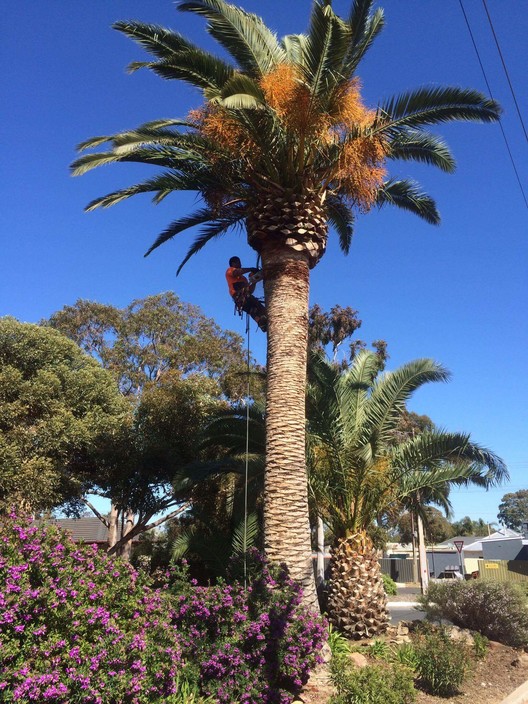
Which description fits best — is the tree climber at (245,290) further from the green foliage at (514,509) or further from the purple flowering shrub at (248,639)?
the green foliage at (514,509)

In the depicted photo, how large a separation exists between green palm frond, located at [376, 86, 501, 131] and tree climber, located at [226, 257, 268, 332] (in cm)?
328

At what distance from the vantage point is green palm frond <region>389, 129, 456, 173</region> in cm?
1027

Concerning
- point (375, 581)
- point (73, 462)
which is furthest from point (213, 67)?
point (73, 462)

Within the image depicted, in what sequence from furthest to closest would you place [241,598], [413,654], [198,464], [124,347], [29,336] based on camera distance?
[124,347] < [29,336] < [198,464] < [413,654] < [241,598]

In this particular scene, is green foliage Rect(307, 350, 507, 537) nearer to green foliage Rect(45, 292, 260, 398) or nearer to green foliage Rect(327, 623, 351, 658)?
green foliage Rect(327, 623, 351, 658)

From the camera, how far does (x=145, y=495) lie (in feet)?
59.6

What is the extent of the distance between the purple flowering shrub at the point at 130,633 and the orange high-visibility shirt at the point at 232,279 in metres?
4.96

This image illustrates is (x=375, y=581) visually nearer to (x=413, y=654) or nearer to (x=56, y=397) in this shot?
(x=413, y=654)

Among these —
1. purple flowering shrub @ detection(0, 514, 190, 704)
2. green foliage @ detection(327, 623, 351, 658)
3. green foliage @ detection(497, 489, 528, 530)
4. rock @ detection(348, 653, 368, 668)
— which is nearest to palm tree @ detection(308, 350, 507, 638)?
green foliage @ detection(327, 623, 351, 658)

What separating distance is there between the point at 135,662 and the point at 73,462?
44.4 feet

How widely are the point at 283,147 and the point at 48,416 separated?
35.2 feet

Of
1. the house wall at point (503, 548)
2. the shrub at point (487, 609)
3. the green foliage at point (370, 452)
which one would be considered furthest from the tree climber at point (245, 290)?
the house wall at point (503, 548)

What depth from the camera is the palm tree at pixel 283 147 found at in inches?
319

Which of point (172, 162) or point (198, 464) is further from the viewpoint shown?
point (198, 464)
